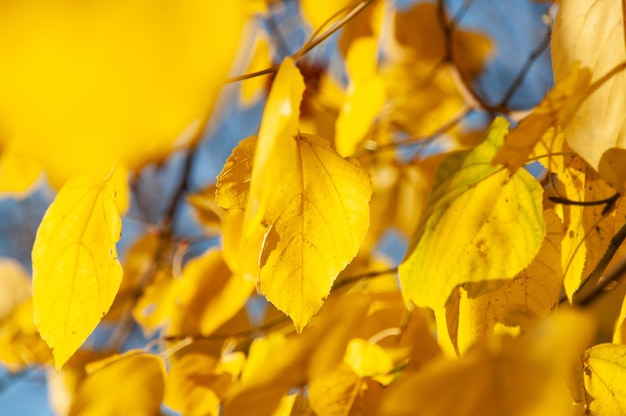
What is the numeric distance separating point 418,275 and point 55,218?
0.56 feet

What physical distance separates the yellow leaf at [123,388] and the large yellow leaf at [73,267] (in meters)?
0.10

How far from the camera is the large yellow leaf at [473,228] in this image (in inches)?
11.6

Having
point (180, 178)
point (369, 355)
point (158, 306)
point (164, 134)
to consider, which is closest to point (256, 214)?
point (164, 134)

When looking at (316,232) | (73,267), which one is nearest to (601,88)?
(316,232)

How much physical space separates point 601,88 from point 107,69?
0.20 metres

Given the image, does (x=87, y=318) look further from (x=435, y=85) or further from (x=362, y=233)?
(x=435, y=85)

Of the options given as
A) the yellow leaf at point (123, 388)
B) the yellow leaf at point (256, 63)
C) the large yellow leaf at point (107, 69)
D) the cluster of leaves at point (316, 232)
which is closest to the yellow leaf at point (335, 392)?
the cluster of leaves at point (316, 232)

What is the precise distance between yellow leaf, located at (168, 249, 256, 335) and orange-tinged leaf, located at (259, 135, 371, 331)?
19 cm

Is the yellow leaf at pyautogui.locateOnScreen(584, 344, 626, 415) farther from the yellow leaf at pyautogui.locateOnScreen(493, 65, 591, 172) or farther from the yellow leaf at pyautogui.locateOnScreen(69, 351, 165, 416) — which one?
the yellow leaf at pyautogui.locateOnScreen(69, 351, 165, 416)

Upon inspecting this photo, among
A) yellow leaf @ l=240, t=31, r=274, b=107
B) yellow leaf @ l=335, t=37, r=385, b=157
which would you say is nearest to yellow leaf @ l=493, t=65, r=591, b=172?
yellow leaf @ l=335, t=37, r=385, b=157

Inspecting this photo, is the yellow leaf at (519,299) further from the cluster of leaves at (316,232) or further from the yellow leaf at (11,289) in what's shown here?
the yellow leaf at (11,289)

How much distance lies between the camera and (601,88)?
0.26 metres

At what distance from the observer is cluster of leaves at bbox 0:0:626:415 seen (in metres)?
0.16

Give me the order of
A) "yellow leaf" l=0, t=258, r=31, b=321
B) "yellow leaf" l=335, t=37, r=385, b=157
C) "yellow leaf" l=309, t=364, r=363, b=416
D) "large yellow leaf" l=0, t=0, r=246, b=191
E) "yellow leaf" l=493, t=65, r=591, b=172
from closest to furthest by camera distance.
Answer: "large yellow leaf" l=0, t=0, r=246, b=191 < "yellow leaf" l=493, t=65, r=591, b=172 < "yellow leaf" l=309, t=364, r=363, b=416 < "yellow leaf" l=335, t=37, r=385, b=157 < "yellow leaf" l=0, t=258, r=31, b=321
